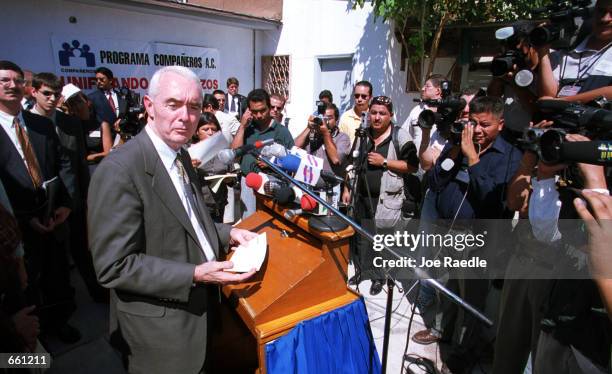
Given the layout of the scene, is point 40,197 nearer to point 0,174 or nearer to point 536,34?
point 0,174

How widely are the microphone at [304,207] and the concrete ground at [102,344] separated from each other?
1.26 meters

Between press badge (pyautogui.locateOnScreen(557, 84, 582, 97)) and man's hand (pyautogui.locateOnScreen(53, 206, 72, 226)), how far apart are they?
336 cm

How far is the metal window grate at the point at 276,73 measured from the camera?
8.61 meters

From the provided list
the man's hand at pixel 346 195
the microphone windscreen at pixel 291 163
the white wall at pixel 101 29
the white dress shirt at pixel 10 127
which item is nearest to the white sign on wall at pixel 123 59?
the white wall at pixel 101 29

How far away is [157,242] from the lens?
1.44m

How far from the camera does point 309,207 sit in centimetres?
183

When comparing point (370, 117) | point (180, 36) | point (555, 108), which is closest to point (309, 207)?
point (555, 108)

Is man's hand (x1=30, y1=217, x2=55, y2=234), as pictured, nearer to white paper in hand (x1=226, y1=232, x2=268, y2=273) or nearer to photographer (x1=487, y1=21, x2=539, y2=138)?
white paper in hand (x1=226, y1=232, x2=268, y2=273)

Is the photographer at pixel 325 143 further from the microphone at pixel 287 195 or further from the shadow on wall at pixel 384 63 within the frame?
the shadow on wall at pixel 384 63

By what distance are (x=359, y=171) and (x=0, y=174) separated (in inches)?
103

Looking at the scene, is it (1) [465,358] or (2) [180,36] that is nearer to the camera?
(1) [465,358]

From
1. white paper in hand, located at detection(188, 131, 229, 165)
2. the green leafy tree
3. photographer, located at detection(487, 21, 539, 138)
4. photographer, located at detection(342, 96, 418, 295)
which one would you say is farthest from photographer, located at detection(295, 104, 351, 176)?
the green leafy tree

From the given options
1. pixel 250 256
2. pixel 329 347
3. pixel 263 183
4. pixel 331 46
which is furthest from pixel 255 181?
pixel 331 46

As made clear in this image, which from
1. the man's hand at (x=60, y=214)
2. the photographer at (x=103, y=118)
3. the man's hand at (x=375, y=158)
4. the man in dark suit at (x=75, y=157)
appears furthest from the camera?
the photographer at (x=103, y=118)
